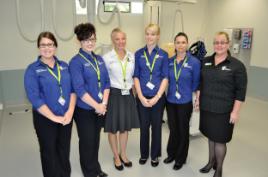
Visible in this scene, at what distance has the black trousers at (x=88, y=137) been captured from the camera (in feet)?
7.07

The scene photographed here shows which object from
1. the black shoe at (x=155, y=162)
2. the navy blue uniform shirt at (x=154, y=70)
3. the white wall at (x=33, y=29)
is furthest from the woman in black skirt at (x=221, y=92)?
the white wall at (x=33, y=29)

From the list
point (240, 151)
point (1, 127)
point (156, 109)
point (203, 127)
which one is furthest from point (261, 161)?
point (1, 127)

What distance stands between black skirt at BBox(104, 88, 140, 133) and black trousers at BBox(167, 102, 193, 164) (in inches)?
15.1

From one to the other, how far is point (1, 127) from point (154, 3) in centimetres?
354

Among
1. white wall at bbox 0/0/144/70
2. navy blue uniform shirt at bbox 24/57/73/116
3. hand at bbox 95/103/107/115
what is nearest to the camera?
navy blue uniform shirt at bbox 24/57/73/116

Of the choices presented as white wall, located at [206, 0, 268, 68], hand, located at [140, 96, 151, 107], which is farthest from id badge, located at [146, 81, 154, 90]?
white wall, located at [206, 0, 268, 68]

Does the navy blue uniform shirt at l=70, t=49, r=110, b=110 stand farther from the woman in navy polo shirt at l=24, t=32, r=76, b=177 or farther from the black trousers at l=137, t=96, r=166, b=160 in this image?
the black trousers at l=137, t=96, r=166, b=160

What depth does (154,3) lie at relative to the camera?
4.89 metres

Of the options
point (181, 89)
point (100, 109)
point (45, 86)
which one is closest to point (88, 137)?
point (100, 109)

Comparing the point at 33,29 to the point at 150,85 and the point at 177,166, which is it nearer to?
the point at 150,85

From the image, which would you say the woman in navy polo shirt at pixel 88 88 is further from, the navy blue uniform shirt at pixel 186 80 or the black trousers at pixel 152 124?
the navy blue uniform shirt at pixel 186 80

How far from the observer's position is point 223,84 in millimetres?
2119

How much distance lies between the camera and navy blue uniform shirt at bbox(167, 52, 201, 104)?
7.70 feet

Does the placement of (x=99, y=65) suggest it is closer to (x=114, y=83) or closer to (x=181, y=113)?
(x=114, y=83)
